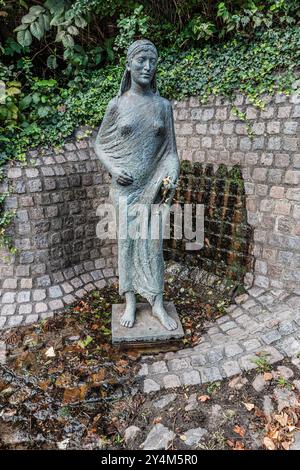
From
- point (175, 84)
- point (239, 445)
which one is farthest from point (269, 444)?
point (175, 84)

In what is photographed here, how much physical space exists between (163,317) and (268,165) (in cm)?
223

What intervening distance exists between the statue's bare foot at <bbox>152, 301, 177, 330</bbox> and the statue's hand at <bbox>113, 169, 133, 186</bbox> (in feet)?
4.06

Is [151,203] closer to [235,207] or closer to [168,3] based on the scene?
[235,207]

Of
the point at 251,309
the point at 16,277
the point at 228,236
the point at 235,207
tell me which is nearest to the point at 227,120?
the point at 235,207

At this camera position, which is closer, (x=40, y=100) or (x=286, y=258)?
(x=286, y=258)

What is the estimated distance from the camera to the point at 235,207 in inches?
180

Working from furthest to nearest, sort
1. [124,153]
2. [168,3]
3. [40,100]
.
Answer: [168,3], [40,100], [124,153]

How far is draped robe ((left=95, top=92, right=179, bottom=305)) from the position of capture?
3072 mm

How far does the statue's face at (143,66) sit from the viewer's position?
9.52 feet

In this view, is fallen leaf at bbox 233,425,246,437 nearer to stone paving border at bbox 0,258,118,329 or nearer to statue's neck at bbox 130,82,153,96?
stone paving border at bbox 0,258,118,329

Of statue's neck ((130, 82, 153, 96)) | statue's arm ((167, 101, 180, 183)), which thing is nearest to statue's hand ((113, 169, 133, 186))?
statue's arm ((167, 101, 180, 183))

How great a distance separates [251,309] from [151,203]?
1821 mm

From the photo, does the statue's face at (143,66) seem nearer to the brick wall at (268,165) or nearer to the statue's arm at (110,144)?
the statue's arm at (110,144)

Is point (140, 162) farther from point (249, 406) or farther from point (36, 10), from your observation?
point (36, 10)
